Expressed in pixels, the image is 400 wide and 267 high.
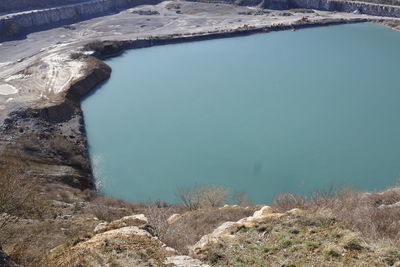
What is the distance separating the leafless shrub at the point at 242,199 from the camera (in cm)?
1959

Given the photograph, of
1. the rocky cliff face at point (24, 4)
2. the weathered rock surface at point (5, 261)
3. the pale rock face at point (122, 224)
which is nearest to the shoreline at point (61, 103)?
the pale rock face at point (122, 224)

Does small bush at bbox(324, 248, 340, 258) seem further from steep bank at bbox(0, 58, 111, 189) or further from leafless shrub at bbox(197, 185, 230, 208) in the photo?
steep bank at bbox(0, 58, 111, 189)

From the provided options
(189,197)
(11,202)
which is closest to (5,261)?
(11,202)

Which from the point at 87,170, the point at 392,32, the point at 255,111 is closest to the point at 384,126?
the point at 255,111

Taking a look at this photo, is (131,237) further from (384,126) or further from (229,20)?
(229,20)

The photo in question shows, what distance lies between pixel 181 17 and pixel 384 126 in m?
39.8

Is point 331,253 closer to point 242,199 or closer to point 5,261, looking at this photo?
point 5,261

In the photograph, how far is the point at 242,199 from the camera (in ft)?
65.3

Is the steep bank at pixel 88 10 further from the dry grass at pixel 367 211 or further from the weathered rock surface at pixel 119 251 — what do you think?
the dry grass at pixel 367 211

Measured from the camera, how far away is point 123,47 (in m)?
48.2

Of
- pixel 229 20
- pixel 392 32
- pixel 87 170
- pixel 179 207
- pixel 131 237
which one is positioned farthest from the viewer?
pixel 229 20

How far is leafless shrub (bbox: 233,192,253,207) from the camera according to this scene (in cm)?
1959

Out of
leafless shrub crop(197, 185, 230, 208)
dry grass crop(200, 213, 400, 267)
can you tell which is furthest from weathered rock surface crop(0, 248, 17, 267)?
leafless shrub crop(197, 185, 230, 208)

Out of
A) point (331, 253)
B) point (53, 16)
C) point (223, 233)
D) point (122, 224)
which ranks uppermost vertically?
point (53, 16)
